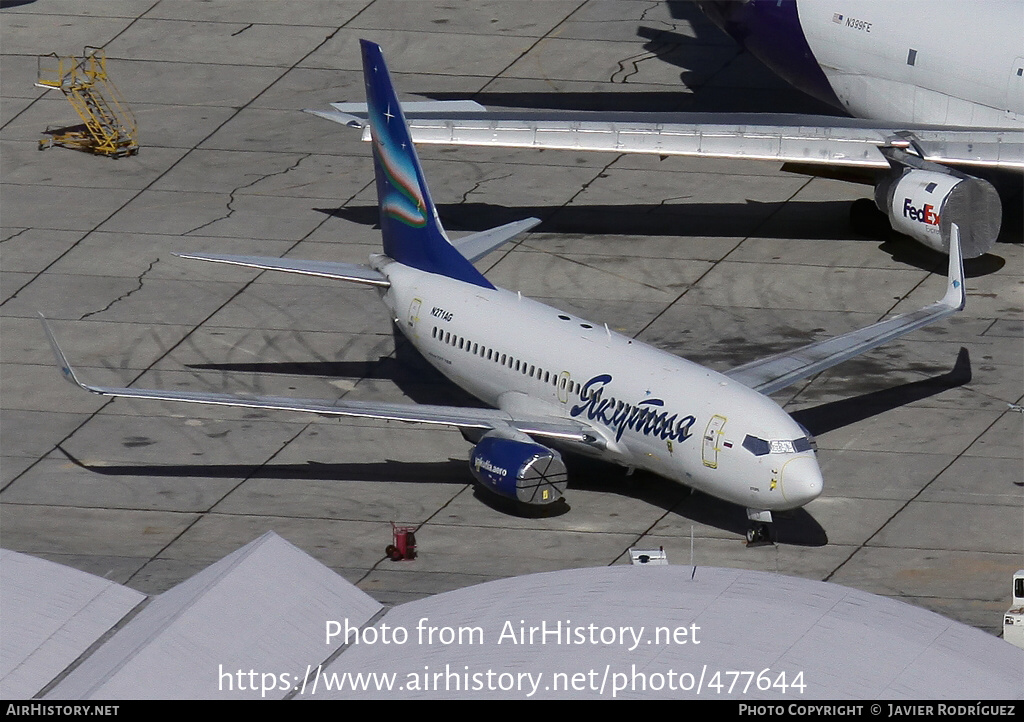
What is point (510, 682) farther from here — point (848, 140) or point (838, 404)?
point (848, 140)

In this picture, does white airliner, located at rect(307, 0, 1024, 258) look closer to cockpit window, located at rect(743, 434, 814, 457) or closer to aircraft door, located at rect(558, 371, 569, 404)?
aircraft door, located at rect(558, 371, 569, 404)

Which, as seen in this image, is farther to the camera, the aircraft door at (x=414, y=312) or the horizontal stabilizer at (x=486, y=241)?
the horizontal stabilizer at (x=486, y=241)

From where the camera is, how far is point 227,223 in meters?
51.8

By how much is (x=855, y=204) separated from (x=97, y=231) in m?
21.2

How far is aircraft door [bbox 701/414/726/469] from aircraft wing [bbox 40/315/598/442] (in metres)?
2.87

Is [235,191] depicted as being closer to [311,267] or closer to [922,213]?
[311,267]

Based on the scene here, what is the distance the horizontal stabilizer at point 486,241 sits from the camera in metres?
42.8

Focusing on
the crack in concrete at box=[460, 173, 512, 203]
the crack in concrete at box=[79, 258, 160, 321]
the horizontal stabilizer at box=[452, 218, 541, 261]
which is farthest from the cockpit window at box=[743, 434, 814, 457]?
the crack in concrete at box=[460, 173, 512, 203]

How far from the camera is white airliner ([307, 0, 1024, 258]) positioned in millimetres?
47938

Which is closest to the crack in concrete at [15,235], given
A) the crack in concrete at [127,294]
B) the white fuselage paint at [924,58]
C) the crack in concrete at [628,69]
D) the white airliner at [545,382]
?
the crack in concrete at [127,294]

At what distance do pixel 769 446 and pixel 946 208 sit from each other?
50.0 feet

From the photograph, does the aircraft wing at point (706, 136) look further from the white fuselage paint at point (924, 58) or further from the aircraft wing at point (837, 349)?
the aircraft wing at point (837, 349)

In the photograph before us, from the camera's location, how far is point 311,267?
136 ft

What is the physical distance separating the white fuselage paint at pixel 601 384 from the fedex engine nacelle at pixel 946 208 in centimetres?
1243
